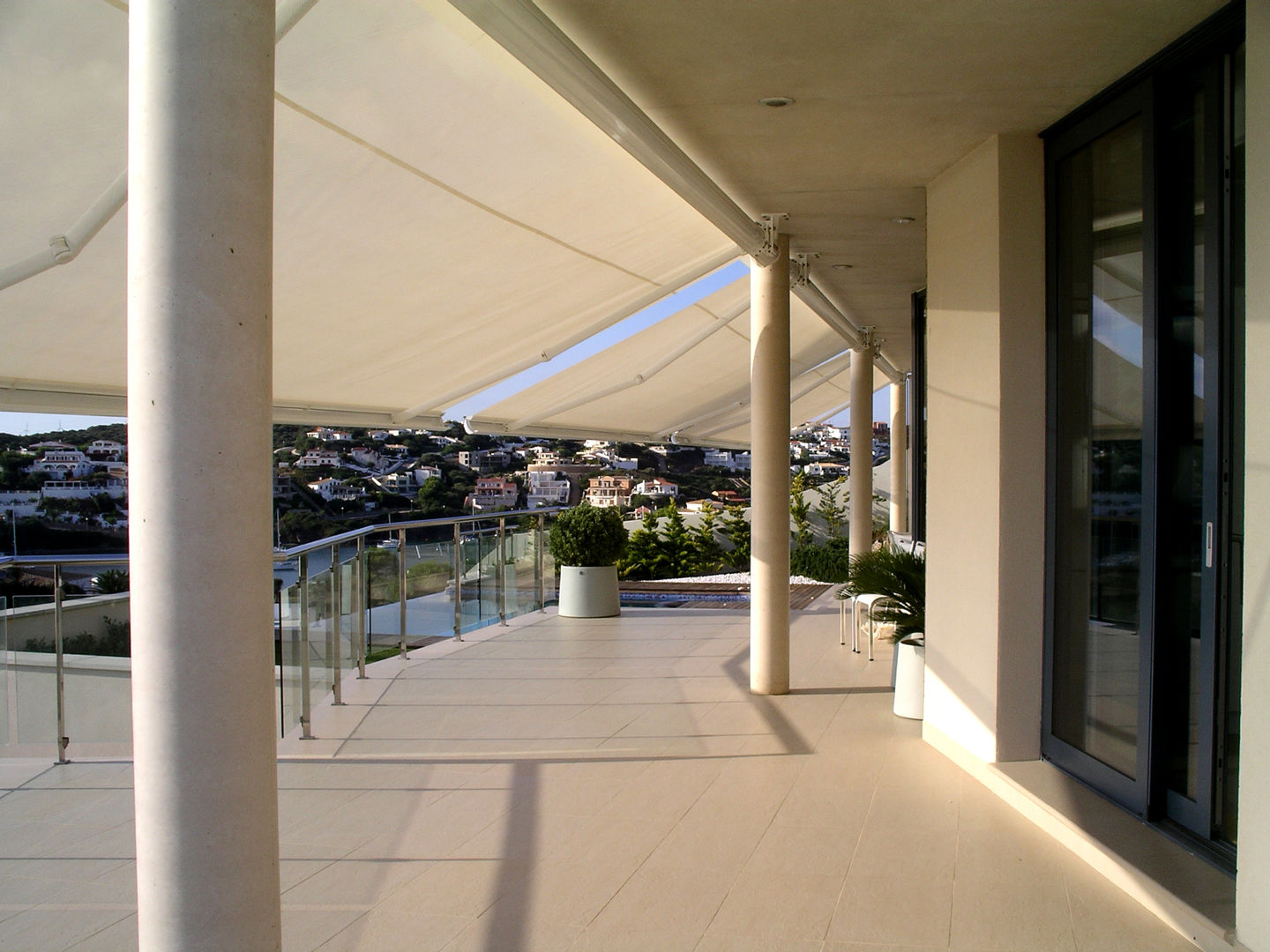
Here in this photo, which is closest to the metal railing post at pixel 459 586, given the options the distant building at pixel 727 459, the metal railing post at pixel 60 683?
the metal railing post at pixel 60 683

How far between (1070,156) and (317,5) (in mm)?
3488

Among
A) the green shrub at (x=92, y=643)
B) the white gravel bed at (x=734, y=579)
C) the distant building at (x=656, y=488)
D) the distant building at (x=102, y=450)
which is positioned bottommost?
the white gravel bed at (x=734, y=579)

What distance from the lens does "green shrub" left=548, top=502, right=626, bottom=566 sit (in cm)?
1034

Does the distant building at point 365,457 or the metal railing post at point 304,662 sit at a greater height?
the distant building at point 365,457

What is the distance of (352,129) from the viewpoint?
422 cm

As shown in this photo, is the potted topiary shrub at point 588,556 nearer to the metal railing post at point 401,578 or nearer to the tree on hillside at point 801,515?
the metal railing post at point 401,578

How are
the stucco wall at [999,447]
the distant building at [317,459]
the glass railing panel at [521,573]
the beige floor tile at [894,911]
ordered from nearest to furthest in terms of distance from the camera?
the beige floor tile at [894,911]
the stucco wall at [999,447]
the glass railing panel at [521,573]
the distant building at [317,459]

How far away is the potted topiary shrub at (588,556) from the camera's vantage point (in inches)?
408

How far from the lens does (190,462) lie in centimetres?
207

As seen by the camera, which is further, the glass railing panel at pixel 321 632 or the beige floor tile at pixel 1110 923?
the glass railing panel at pixel 321 632

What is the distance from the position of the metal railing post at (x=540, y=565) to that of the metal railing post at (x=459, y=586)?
72.5 inches

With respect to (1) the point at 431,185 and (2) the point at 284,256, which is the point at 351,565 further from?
(1) the point at 431,185

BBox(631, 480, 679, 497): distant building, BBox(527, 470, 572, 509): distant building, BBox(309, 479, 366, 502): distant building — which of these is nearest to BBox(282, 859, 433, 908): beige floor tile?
BBox(309, 479, 366, 502): distant building

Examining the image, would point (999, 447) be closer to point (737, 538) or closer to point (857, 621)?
point (857, 621)
